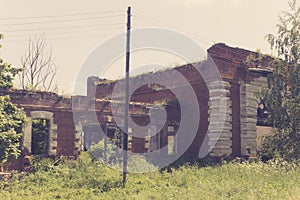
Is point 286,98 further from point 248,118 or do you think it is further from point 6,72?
point 6,72

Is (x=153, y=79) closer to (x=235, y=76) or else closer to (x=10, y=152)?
(x=235, y=76)

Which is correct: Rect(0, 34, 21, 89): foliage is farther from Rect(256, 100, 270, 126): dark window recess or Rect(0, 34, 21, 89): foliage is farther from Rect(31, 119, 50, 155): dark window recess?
Rect(256, 100, 270, 126): dark window recess

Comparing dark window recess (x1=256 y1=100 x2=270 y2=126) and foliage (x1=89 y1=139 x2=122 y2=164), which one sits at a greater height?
dark window recess (x1=256 y1=100 x2=270 y2=126)

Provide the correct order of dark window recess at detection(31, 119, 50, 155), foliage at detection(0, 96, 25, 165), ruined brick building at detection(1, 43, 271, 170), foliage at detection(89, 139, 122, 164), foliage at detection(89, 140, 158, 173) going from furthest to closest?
foliage at detection(89, 139, 122, 164), dark window recess at detection(31, 119, 50, 155), ruined brick building at detection(1, 43, 271, 170), foliage at detection(89, 140, 158, 173), foliage at detection(0, 96, 25, 165)

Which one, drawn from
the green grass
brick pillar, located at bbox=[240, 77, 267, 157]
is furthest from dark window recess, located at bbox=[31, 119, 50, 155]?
brick pillar, located at bbox=[240, 77, 267, 157]

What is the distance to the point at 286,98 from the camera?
17453mm

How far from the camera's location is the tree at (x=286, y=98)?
17.2 m

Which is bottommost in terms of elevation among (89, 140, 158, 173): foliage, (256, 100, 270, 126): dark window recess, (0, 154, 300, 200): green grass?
(0, 154, 300, 200): green grass

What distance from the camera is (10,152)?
13.3 meters

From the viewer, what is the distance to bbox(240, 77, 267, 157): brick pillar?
19.3m

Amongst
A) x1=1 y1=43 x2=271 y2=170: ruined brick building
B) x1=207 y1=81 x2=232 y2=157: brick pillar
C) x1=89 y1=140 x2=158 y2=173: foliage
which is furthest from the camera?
x1=207 y1=81 x2=232 y2=157: brick pillar

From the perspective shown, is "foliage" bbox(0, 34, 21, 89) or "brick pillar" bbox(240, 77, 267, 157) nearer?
"foliage" bbox(0, 34, 21, 89)

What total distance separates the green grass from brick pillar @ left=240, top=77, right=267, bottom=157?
2279mm

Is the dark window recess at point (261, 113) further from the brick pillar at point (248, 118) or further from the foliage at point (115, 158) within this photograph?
the foliage at point (115, 158)
